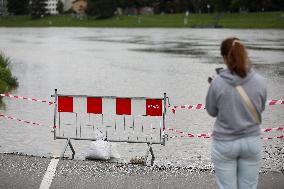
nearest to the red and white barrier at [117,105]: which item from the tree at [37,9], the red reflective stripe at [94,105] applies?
the red reflective stripe at [94,105]

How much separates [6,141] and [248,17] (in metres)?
112

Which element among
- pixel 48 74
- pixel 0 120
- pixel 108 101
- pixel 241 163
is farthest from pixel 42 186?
pixel 48 74

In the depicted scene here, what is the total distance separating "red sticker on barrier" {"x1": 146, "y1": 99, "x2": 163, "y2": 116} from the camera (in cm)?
961

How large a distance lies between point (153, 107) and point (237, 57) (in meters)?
5.11

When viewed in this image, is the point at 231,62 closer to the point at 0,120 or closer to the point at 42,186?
the point at 42,186

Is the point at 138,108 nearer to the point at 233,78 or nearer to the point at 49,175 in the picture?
the point at 49,175

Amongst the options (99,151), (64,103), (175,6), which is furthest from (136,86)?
(175,6)

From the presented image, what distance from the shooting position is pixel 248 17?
394 feet

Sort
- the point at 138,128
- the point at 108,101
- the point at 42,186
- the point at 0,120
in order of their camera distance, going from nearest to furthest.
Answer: the point at 42,186 < the point at 138,128 < the point at 0,120 < the point at 108,101

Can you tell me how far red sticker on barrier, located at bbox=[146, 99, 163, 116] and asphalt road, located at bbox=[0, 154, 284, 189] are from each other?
143cm

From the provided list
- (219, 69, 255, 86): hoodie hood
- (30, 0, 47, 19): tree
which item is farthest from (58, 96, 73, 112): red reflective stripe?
(30, 0, 47, 19): tree

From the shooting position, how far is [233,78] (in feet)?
15.4

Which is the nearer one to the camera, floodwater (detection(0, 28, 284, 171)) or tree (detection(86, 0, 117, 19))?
floodwater (detection(0, 28, 284, 171))

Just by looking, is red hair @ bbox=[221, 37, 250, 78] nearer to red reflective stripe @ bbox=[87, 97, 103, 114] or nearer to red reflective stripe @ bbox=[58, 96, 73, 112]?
red reflective stripe @ bbox=[87, 97, 103, 114]
